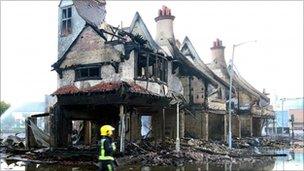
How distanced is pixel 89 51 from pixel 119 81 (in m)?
3.20

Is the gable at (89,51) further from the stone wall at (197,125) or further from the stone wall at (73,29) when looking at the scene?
the stone wall at (197,125)

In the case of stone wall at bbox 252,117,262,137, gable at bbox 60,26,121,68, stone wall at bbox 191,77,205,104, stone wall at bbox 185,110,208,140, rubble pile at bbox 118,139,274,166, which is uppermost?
gable at bbox 60,26,121,68

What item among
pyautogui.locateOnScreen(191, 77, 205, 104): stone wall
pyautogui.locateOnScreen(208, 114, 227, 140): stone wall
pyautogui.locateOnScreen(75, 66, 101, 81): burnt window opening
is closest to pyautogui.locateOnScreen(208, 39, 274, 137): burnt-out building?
pyautogui.locateOnScreen(208, 114, 227, 140): stone wall

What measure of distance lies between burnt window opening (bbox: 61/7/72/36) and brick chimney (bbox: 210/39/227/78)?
20579 millimetres

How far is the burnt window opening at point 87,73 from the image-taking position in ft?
79.2

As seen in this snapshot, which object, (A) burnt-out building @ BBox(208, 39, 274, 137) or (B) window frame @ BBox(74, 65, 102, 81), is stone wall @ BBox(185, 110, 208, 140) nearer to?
(A) burnt-out building @ BBox(208, 39, 274, 137)

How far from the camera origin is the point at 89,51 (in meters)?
24.4

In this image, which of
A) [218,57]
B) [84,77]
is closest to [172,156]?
[84,77]

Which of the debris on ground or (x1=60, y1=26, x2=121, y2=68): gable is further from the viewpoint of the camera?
(x1=60, y1=26, x2=121, y2=68): gable

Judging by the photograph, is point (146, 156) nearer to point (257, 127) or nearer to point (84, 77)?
point (84, 77)

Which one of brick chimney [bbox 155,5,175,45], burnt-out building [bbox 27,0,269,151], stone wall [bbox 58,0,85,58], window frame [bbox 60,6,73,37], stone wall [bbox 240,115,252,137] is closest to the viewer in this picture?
burnt-out building [bbox 27,0,269,151]

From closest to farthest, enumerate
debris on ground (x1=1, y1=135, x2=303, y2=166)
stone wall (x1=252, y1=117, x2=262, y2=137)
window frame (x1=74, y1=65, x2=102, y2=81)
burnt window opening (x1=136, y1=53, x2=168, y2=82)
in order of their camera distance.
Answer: debris on ground (x1=1, y1=135, x2=303, y2=166) → window frame (x1=74, y1=65, x2=102, y2=81) → burnt window opening (x1=136, y1=53, x2=168, y2=82) → stone wall (x1=252, y1=117, x2=262, y2=137)

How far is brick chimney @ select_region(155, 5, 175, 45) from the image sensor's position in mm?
33422

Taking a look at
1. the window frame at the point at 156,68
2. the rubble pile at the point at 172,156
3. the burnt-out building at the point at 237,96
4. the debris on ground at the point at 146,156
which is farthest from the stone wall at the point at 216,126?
the window frame at the point at 156,68
